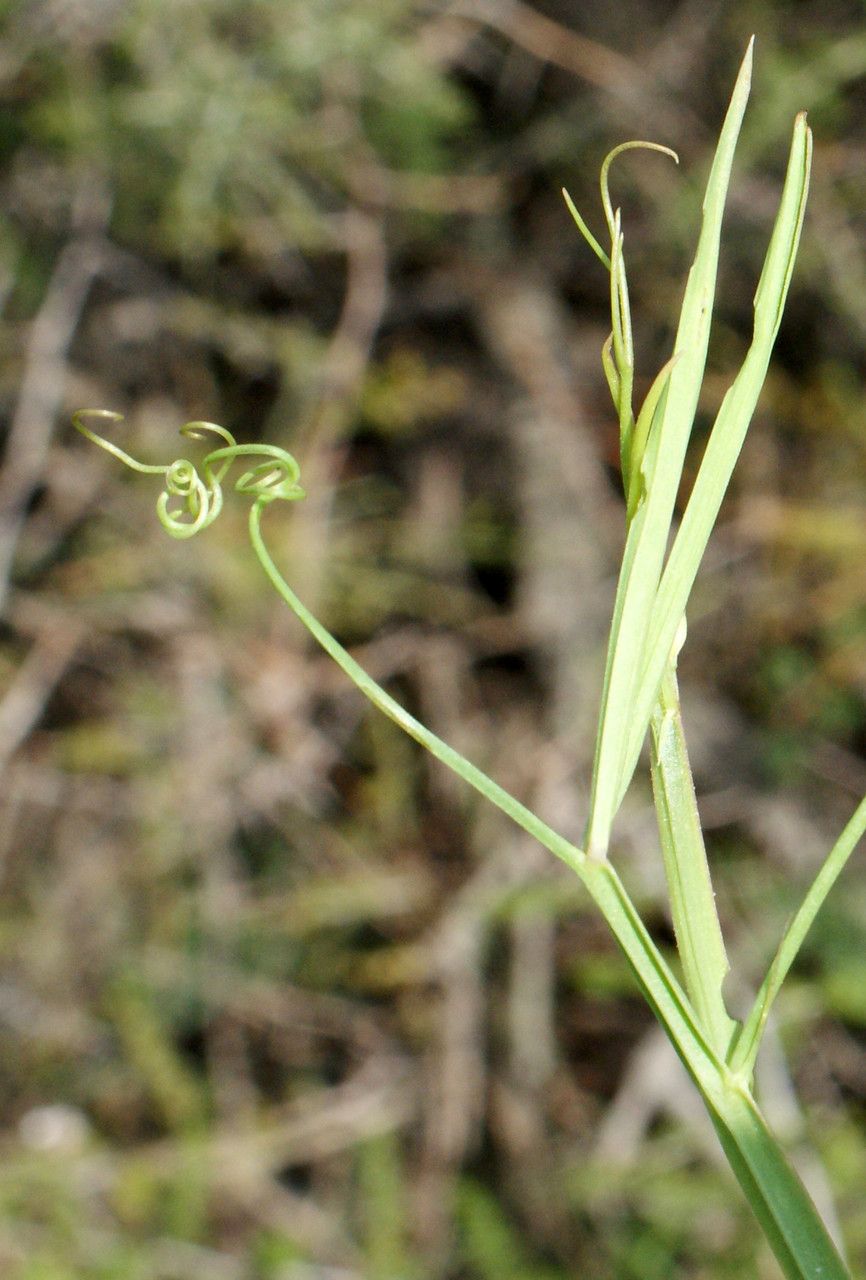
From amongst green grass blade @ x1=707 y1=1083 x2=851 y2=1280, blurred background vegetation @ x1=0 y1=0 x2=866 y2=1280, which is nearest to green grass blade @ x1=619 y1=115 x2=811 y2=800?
green grass blade @ x1=707 y1=1083 x2=851 y2=1280

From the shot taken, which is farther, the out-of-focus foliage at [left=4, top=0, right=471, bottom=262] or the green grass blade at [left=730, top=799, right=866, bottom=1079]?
the out-of-focus foliage at [left=4, top=0, right=471, bottom=262]

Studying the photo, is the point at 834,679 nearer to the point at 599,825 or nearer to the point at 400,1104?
the point at 400,1104

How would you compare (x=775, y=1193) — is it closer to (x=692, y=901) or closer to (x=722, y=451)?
(x=692, y=901)

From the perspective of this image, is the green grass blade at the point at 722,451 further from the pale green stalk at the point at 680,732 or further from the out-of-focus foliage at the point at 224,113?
the out-of-focus foliage at the point at 224,113

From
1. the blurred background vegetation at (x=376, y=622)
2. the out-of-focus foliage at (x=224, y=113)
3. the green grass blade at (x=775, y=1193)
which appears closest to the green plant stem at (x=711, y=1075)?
the green grass blade at (x=775, y=1193)

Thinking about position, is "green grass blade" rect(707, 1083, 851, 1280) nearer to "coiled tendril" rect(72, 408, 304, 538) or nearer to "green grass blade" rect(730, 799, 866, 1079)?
"green grass blade" rect(730, 799, 866, 1079)

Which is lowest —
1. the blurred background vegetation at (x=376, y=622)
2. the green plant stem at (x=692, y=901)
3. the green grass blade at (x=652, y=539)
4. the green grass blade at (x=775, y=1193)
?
the blurred background vegetation at (x=376, y=622)

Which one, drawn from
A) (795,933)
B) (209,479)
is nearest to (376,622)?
(209,479)
